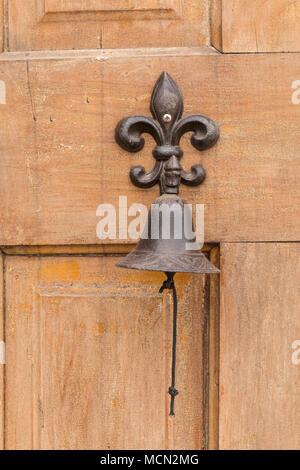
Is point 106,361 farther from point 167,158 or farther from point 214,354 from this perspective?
point 167,158

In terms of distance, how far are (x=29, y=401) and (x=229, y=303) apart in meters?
0.32

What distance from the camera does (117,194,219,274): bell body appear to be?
1.64ft

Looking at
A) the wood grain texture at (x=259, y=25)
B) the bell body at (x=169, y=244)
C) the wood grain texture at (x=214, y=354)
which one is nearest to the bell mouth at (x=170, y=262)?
the bell body at (x=169, y=244)

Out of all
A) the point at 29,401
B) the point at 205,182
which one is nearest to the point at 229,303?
the point at 205,182

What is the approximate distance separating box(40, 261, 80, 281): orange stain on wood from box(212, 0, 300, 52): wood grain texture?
37 centimetres

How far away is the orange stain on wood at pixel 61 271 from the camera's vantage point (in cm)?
63

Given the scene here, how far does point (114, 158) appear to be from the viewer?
1.98 ft

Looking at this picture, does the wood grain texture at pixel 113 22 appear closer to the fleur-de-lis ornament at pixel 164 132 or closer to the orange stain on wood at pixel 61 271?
the fleur-de-lis ornament at pixel 164 132

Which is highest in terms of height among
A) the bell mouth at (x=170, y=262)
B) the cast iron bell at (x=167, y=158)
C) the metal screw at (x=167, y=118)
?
the metal screw at (x=167, y=118)

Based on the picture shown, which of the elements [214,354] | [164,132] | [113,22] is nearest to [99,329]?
[214,354]

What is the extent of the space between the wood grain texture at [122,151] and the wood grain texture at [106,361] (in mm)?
82

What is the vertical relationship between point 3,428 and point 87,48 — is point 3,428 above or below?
below

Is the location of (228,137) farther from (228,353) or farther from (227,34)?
(228,353)

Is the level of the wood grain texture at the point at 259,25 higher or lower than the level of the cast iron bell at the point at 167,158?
higher
